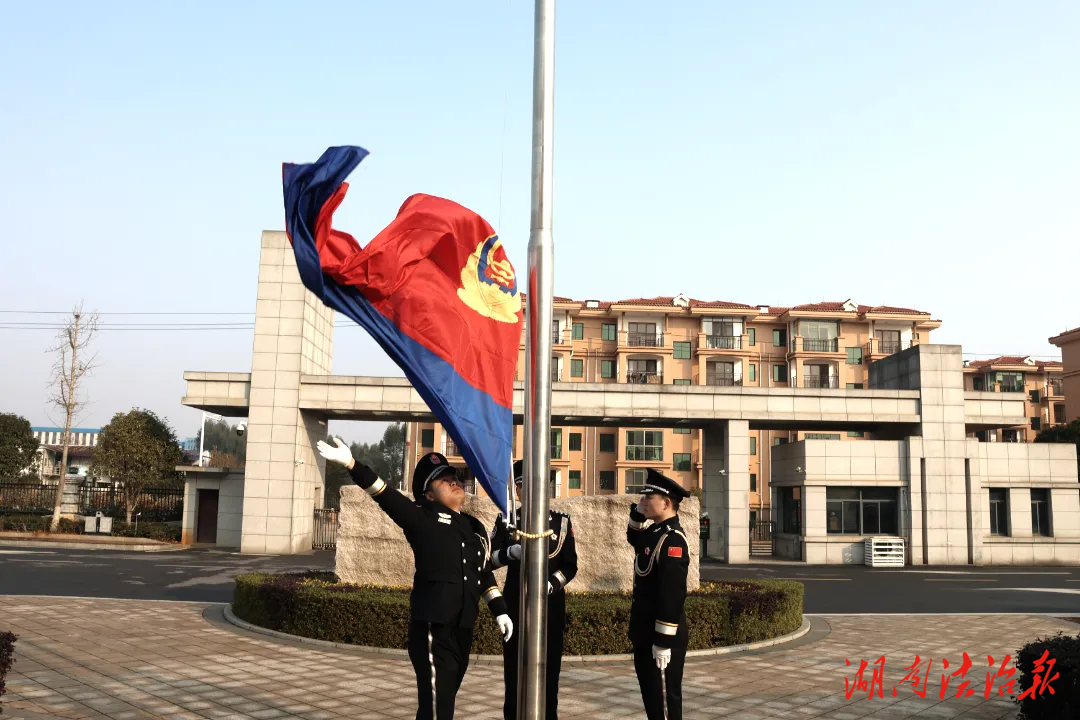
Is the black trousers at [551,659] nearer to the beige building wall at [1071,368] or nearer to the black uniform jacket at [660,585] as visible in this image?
the black uniform jacket at [660,585]

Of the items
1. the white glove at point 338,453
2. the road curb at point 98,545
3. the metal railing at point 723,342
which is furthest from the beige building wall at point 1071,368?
→ the white glove at point 338,453

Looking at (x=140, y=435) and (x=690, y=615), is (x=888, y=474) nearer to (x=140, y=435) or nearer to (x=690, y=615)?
(x=690, y=615)

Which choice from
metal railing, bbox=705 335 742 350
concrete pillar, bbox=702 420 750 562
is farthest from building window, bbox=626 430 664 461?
concrete pillar, bbox=702 420 750 562

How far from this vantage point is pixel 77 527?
32094 millimetres

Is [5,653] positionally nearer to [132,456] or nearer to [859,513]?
[859,513]

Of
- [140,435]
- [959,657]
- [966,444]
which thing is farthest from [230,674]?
[140,435]

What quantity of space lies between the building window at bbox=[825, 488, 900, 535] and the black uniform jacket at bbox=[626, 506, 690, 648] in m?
23.7

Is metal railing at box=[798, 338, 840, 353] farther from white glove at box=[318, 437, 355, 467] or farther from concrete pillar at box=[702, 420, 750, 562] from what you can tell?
white glove at box=[318, 437, 355, 467]

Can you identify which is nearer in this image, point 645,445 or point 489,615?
point 489,615

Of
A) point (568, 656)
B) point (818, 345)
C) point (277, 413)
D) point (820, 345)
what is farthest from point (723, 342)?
point (568, 656)

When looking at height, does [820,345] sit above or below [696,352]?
above

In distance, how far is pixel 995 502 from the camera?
28.9m

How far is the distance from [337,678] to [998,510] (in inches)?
1082

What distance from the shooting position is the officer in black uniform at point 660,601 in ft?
19.0
